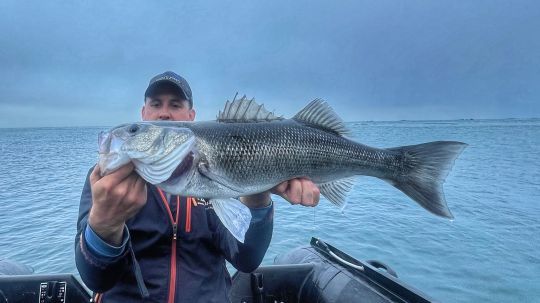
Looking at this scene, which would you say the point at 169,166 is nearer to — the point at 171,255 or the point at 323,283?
the point at 171,255

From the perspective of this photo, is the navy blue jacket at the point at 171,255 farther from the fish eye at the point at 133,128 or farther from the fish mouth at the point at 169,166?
the fish eye at the point at 133,128

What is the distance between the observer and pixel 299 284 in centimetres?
560

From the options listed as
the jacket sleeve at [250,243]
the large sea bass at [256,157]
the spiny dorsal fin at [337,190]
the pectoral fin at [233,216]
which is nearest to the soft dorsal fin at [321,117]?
the large sea bass at [256,157]

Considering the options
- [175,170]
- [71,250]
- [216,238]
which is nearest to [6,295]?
[216,238]

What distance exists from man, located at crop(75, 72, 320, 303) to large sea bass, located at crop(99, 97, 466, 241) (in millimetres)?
189

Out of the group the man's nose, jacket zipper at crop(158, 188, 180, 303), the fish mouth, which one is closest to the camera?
the fish mouth

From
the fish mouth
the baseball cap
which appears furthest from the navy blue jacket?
the baseball cap

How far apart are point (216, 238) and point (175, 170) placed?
3.63 feet

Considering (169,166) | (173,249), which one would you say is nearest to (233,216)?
(169,166)

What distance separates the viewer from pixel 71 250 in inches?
417

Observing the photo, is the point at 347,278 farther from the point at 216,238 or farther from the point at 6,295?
the point at 6,295

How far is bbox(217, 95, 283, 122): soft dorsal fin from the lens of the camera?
3197 millimetres

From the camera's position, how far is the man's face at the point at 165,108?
418 cm

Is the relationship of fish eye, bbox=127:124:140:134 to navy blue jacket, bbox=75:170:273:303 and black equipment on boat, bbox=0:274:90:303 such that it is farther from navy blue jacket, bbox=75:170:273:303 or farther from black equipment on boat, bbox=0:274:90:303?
black equipment on boat, bbox=0:274:90:303
